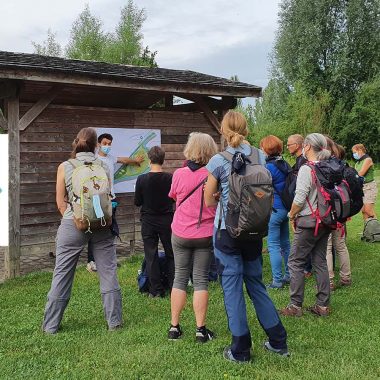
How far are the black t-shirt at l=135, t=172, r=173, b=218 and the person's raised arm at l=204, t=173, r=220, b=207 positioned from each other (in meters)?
1.97

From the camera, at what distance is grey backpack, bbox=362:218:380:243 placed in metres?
10.1

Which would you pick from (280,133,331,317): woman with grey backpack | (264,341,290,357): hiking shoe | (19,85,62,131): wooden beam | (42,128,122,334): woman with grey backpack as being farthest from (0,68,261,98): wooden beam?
(264,341,290,357): hiking shoe

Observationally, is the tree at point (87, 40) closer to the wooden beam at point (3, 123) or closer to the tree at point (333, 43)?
the tree at point (333, 43)

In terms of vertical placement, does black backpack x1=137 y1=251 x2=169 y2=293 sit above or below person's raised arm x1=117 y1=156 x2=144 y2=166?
below

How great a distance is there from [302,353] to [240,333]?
0.66 m

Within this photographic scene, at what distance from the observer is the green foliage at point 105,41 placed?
1508 inches

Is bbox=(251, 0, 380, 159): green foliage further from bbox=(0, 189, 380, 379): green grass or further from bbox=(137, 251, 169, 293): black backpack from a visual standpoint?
bbox=(0, 189, 380, 379): green grass

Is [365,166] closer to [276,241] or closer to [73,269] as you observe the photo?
[276,241]

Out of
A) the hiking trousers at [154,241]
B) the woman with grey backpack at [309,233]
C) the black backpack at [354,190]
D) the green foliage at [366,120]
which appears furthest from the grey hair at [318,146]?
the green foliage at [366,120]

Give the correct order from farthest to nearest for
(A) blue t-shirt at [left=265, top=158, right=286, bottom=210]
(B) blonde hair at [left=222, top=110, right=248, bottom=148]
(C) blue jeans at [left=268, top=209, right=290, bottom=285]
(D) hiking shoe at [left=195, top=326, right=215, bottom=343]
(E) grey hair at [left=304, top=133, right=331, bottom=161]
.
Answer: (C) blue jeans at [left=268, top=209, right=290, bottom=285]
(A) blue t-shirt at [left=265, top=158, right=286, bottom=210]
(E) grey hair at [left=304, top=133, right=331, bottom=161]
(D) hiking shoe at [left=195, top=326, right=215, bottom=343]
(B) blonde hair at [left=222, top=110, right=248, bottom=148]

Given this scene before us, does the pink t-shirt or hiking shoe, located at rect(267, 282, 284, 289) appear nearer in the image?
the pink t-shirt

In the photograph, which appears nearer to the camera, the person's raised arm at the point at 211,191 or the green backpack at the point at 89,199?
the person's raised arm at the point at 211,191

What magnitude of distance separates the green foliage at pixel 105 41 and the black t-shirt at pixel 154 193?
32.3m

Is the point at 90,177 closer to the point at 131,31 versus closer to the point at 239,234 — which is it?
the point at 239,234
